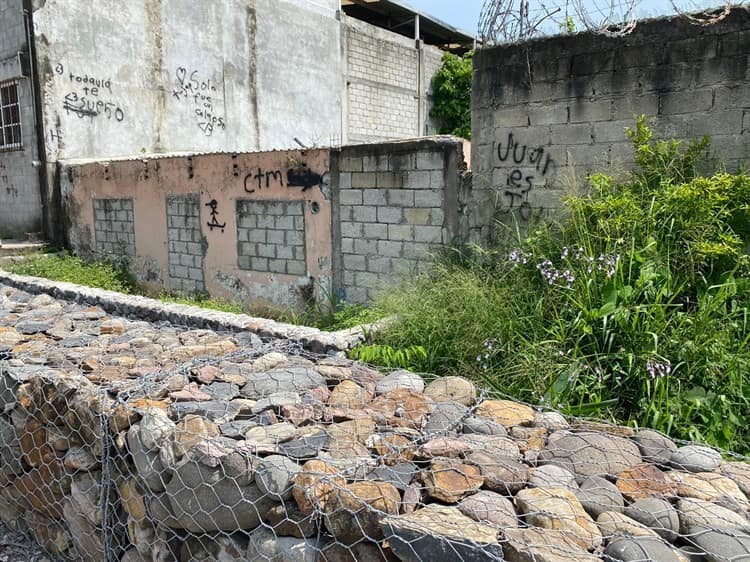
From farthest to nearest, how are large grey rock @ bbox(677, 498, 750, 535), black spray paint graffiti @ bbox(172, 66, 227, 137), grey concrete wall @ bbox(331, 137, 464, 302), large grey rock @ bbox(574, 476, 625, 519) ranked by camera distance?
black spray paint graffiti @ bbox(172, 66, 227, 137) → grey concrete wall @ bbox(331, 137, 464, 302) → large grey rock @ bbox(574, 476, 625, 519) → large grey rock @ bbox(677, 498, 750, 535)

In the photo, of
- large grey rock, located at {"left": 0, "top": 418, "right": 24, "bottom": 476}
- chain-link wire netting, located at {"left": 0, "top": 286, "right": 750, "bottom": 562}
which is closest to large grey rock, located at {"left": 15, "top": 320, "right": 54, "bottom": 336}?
chain-link wire netting, located at {"left": 0, "top": 286, "right": 750, "bottom": 562}

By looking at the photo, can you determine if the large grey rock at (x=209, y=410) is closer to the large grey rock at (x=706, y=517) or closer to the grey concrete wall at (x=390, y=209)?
the large grey rock at (x=706, y=517)

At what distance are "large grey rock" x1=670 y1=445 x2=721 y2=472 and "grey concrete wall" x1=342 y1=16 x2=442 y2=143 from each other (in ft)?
41.0

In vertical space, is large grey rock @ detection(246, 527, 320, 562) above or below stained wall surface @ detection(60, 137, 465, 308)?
below

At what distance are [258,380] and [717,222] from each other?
2.89 m

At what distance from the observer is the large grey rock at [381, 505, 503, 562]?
163 cm

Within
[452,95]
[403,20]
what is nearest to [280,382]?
[452,95]

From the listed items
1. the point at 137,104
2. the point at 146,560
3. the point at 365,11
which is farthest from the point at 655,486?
the point at 365,11

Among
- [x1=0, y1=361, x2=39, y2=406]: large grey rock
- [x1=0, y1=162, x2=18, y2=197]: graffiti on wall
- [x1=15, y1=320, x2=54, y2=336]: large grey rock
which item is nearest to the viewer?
[x1=0, y1=361, x2=39, y2=406]: large grey rock

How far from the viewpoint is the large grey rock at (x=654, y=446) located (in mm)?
2279

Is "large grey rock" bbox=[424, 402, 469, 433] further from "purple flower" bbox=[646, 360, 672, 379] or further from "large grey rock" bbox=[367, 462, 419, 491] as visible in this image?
"purple flower" bbox=[646, 360, 672, 379]

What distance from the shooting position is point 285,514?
2.01 m

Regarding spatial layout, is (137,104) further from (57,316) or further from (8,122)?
(57,316)

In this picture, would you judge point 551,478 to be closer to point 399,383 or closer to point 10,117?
point 399,383
